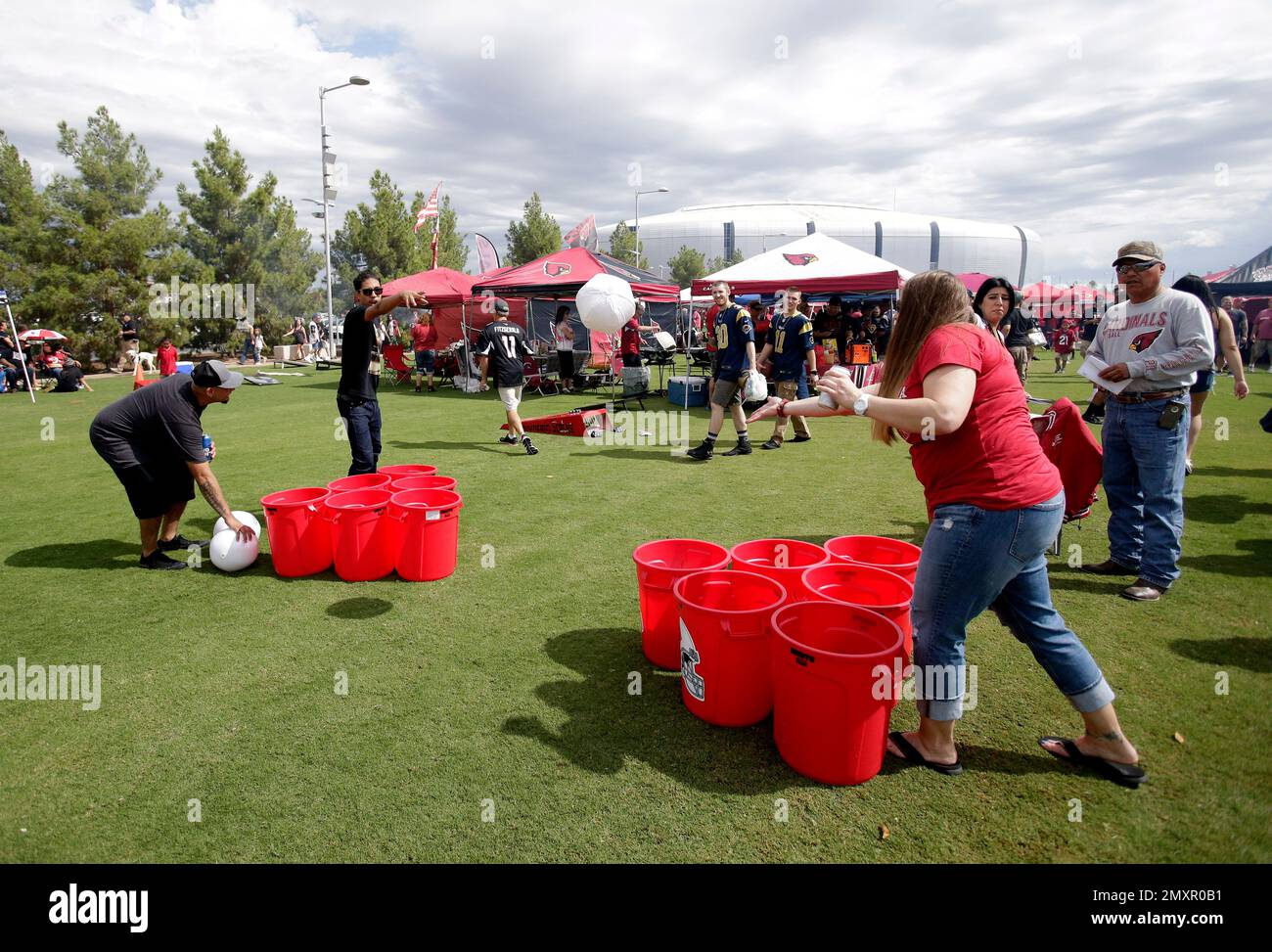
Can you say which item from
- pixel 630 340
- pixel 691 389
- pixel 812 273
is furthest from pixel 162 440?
pixel 812 273

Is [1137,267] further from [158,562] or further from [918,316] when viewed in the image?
[158,562]

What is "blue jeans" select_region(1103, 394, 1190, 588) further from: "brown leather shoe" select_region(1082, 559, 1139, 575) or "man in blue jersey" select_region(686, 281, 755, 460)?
"man in blue jersey" select_region(686, 281, 755, 460)

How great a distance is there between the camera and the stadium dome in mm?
89125

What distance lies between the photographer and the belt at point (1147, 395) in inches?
167

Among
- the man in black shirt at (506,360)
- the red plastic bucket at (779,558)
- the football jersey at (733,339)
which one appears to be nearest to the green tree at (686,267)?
the man in black shirt at (506,360)

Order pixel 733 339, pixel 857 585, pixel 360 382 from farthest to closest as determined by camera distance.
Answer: pixel 733 339, pixel 360 382, pixel 857 585

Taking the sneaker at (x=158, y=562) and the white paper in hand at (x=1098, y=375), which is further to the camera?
the sneaker at (x=158, y=562)

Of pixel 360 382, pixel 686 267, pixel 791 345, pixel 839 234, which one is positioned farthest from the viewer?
pixel 839 234

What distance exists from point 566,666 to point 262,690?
5.24 feet

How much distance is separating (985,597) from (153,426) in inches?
218

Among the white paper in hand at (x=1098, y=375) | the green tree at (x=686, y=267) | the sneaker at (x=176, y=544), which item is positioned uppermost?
the green tree at (x=686, y=267)

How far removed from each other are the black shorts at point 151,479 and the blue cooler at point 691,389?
10.4 metres

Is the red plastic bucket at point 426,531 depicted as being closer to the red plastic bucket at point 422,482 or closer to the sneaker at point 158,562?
the red plastic bucket at point 422,482

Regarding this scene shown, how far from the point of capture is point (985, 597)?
2.54 m
